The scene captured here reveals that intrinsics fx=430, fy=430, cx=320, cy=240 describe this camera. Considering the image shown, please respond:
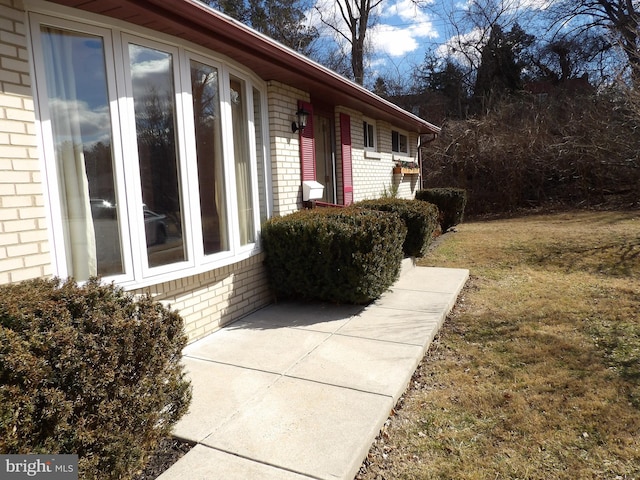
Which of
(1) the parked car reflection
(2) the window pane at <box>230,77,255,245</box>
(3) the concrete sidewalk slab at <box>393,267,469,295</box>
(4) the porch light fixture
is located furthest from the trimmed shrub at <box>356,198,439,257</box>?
(1) the parked car reflection

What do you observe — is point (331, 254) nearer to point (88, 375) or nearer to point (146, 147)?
point (146, 147)

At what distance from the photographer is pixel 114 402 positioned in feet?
6.39

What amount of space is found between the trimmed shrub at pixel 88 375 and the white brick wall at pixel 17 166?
→ 519 millimetres

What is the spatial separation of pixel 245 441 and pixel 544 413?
2.03 metres

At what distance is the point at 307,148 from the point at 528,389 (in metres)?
4.27

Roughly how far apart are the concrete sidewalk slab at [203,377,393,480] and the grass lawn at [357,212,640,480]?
0.51 ft

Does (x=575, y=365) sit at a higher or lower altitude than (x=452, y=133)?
lower

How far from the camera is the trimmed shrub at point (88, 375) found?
1653mm

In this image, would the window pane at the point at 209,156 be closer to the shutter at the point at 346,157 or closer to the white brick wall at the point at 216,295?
the white brick wall at the point at 216,295

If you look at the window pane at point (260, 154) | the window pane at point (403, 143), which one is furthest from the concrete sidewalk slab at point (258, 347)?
the window pane at point (403, 143)

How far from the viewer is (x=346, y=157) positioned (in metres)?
8.07

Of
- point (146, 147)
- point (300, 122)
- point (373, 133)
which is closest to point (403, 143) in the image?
point (373, 133)

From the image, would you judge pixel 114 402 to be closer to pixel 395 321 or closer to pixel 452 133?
pixel 395 321

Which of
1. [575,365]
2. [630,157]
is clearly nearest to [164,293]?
[575,365]
